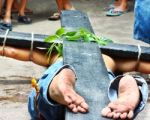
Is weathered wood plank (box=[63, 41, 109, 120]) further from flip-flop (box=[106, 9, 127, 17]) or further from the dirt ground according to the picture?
flip-flop (box=[106, 9, 127, 17])

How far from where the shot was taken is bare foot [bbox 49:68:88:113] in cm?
162

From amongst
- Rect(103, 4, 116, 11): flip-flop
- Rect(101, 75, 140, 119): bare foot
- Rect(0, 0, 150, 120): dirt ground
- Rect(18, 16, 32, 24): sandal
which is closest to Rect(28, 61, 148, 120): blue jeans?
Rect(101, 75, 140, 119): bare foot

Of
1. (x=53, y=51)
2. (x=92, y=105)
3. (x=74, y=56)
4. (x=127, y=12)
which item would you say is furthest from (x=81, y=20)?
(x=127, y=12)

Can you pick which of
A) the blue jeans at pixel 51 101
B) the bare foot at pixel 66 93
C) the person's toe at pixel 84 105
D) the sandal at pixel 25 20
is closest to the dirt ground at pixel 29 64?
the sandal at pixel 25 20

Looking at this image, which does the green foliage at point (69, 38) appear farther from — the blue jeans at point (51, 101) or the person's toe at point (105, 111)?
the person's toe at point (105, 111)

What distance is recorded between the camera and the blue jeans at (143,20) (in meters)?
2.37

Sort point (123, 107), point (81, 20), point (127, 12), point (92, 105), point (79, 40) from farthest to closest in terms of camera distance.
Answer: point (127, 12), point (81, 20), point (79, 40), point (92, 105), point (123, 107)

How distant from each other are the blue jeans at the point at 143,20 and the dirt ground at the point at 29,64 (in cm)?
43

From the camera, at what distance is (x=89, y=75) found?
1940 mm

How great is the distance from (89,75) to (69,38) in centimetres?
62

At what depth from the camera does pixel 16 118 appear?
2357 mm

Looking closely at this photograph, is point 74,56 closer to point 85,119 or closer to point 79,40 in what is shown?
point 79,40

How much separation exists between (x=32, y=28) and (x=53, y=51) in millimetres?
1698

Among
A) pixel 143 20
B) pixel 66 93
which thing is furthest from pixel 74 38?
pixel 66 93
